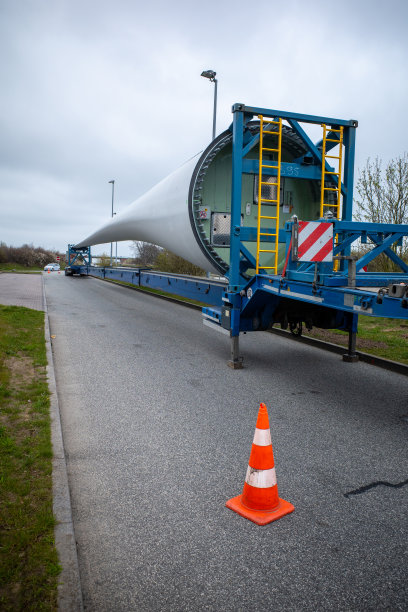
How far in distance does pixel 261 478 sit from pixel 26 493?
1.66 meters

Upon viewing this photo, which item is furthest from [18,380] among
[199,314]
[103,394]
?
[199,314]

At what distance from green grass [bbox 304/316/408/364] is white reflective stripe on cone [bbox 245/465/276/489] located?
194 inches

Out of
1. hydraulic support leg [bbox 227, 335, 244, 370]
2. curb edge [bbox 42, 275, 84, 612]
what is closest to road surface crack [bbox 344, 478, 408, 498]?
curb edge [bbox 42, 275, 84, 612]

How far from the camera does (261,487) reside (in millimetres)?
3102

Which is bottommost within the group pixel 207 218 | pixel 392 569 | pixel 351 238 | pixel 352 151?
pixel 392 569

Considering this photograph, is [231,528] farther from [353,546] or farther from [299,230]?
[299,230]

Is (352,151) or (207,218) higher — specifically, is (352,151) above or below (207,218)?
above

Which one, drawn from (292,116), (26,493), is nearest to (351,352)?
(292,116)

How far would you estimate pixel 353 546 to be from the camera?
278 cm

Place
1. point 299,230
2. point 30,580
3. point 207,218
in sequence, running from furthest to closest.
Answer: point 207,218 → point 299,230 → point 30,580

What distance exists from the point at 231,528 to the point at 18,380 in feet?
12.7

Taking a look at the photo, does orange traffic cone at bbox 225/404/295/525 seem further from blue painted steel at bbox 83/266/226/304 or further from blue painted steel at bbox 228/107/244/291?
blue painted steel at bbox 83/266/226/304

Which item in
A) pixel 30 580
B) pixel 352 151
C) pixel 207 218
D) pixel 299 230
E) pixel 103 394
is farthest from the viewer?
pixel 207 218

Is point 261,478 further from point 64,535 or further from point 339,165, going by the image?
point 339,165
